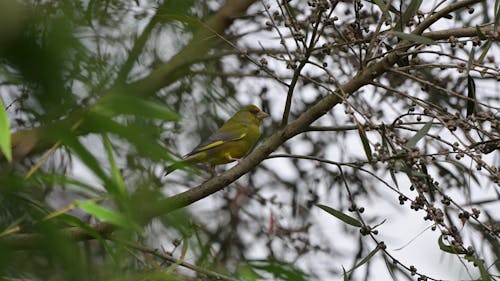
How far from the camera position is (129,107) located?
1.31 m

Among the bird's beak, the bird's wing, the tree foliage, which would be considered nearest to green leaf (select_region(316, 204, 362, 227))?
the tree foliage

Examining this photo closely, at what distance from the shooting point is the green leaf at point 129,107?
130 centimetres

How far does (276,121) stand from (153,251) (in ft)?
7.19

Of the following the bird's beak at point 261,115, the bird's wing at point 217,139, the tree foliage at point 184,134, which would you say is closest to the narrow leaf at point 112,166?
the tree foliage at point 184,134

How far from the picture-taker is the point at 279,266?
1.83m

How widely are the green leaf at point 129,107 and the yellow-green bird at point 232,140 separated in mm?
2045

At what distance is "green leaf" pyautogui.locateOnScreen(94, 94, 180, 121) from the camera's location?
1298 millimetres

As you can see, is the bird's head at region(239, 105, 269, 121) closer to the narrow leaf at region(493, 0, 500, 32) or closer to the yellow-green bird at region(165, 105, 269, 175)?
the yellow-green bird at region(165, 105, 269, 175)

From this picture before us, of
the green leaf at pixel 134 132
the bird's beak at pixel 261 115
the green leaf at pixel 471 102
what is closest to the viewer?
the green leaf at pixel 134 132

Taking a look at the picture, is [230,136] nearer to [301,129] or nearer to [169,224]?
[301,129]

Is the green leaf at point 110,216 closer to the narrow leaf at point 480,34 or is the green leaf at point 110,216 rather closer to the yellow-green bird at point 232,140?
the narrow leaf at point 480,34

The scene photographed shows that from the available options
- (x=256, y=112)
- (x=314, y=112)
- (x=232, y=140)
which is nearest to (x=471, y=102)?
(x=314, y=112)

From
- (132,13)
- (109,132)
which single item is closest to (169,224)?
(109,132)

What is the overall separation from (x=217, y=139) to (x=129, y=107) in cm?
236
